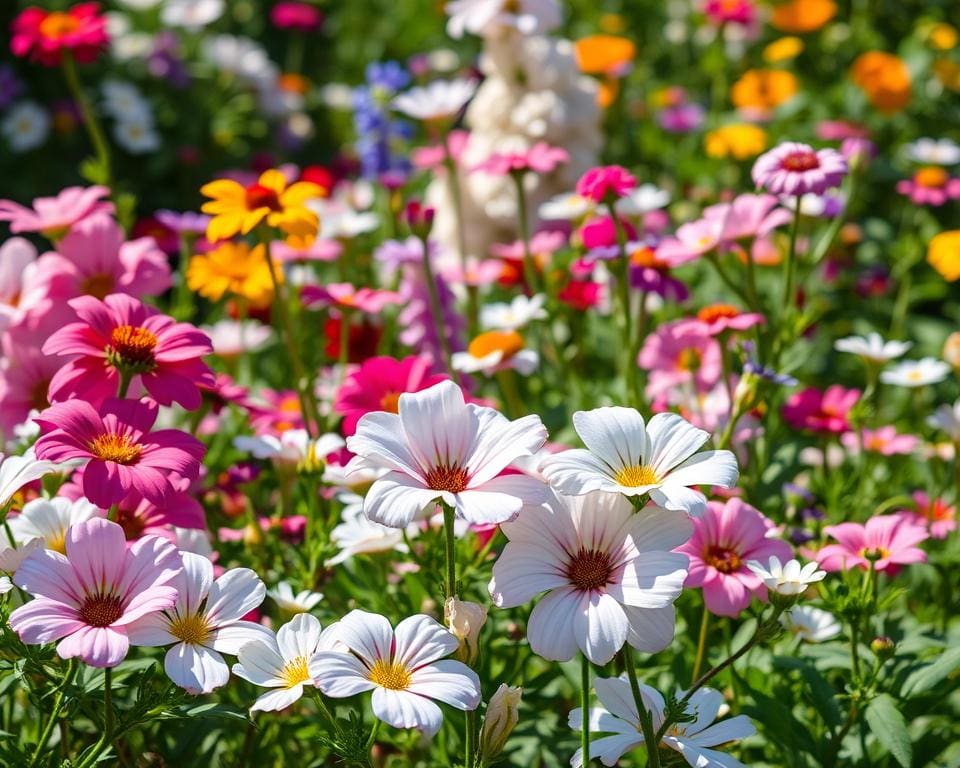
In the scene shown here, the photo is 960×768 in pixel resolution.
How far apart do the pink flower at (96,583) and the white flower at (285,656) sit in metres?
0.09

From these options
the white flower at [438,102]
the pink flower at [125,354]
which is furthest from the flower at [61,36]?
the pink flower at [125,354]

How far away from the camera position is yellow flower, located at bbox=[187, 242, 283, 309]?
179 centimetres

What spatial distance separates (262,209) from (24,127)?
96.8 inches

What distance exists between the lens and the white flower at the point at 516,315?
1.83 metres

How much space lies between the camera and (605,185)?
147 cm

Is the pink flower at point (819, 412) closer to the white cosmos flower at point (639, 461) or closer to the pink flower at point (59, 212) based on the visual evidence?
the white cosmos flower at point (639, 461)

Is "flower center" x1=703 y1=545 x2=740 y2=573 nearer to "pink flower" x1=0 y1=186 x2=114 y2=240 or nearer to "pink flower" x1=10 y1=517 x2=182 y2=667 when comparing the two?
"pink flower" x1=10 y1=517 x2=182 y2=667

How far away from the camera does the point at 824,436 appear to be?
173cm

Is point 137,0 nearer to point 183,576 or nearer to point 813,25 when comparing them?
point 813,25

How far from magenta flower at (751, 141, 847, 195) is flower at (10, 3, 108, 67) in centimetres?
132

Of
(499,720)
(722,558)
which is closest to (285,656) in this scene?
(499,720)

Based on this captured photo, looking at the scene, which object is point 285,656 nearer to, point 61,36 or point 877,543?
point 877,543

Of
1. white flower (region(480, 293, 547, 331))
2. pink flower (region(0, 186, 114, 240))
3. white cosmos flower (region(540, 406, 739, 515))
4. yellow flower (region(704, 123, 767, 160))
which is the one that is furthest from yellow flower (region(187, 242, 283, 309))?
yellow flower (region(704, 123, 767, 160))

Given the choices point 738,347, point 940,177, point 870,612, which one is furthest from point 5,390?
point 940,177
